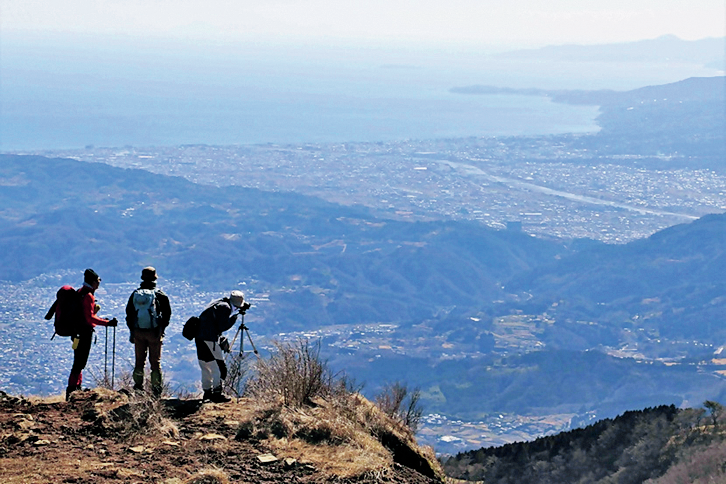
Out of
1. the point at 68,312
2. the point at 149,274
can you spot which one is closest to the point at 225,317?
the point at 149,274

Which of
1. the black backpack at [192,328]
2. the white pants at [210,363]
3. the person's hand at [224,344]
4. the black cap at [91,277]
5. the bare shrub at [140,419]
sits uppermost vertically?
the black cap at [91,277]

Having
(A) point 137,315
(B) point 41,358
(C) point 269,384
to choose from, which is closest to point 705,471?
(C) point 269,384

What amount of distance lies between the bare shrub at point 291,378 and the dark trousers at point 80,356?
181 centimetres

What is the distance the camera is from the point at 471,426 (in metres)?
102

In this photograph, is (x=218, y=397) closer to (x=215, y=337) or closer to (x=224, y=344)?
(x=224, y=344)

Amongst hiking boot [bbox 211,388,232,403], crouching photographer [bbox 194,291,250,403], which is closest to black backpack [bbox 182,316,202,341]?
crouching photographer [bbox 194,291,250,403]

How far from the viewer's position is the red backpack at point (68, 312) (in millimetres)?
9078

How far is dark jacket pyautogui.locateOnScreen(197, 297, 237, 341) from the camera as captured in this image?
898cm

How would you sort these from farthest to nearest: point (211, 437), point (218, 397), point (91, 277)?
point (218, 397) < point (91, 277) < point (211, 437)

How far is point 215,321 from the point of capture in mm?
9000

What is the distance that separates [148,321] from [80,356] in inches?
32.9

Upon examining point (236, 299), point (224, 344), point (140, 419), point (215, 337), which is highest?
point (236, 299)

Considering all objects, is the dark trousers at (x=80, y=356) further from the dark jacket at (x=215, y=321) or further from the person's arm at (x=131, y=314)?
the dark jacket at (x=215, y=321)

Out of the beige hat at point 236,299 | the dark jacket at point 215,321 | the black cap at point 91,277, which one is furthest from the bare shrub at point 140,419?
the black cap at point 91,277
